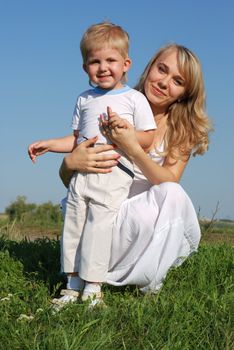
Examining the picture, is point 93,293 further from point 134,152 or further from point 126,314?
point 134,152

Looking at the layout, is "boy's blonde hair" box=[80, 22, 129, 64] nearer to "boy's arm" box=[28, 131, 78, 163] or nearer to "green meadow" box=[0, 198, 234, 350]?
"boy's arm" box=[28, 131, 78, 163]

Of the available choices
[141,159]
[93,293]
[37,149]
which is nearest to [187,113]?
[141,159]

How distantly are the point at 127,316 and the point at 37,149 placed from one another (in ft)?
4.55

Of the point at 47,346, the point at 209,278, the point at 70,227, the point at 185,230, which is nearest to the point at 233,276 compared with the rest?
the point at 209,278

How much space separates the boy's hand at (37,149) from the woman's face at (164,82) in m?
0.85

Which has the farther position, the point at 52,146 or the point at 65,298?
the point at 52,146

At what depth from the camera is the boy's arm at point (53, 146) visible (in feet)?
14.5

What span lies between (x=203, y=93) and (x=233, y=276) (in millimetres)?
1354

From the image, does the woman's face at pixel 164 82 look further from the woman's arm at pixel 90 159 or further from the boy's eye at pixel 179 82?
the woman's arm at pixel 90 159

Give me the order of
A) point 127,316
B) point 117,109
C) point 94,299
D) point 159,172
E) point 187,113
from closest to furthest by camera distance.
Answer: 1. point 127,316
2. point 94,299
3. point 117,109
4. point 159,172
5. point 187,113

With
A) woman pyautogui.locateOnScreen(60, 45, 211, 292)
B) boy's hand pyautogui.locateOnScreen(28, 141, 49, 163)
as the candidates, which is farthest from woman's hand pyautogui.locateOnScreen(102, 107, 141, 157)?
boy's hand pyautogui.locateOnScreen(28, 141, 49, 163)

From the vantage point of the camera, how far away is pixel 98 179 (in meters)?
4.12

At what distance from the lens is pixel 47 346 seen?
312cm

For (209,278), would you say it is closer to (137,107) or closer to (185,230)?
(185,230)
